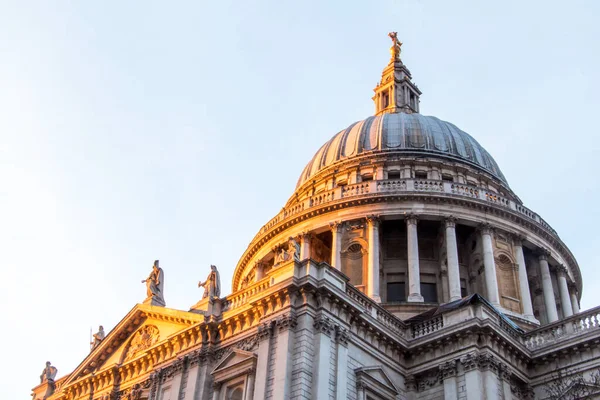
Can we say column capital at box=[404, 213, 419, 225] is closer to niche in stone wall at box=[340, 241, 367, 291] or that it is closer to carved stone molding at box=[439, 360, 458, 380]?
niche in stone wall at box=[340, 241, 367, 291]

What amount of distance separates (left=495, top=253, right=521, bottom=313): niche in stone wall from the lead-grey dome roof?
9724mm

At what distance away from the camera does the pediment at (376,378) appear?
28391 millimetres

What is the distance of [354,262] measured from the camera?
45031 millimetres

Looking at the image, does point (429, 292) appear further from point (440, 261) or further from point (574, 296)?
point (574, 296)

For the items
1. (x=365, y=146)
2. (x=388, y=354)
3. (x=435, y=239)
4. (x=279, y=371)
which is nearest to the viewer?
(x=279, y=371)

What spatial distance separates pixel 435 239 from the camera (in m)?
46.6

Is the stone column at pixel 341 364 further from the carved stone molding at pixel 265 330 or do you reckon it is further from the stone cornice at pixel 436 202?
the stone cornice at pixel 436 202

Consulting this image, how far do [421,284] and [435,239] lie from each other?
140 inches

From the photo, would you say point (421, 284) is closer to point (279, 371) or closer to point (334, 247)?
point (334, 247)

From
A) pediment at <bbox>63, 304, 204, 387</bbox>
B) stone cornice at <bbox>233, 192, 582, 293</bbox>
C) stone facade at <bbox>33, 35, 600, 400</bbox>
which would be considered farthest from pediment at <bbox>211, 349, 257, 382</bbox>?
stone cornice at <bbox>233, 192, 582, 293</bbox>

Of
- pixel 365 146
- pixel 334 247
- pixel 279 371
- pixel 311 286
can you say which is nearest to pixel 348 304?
pixel 311 286

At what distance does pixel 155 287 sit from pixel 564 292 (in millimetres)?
25957

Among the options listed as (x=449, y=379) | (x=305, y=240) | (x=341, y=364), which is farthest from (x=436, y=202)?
(x=341, y=364)

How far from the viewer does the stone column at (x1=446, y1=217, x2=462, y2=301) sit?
Answer: 42188mm
